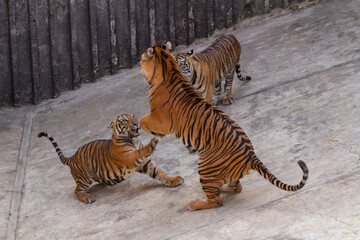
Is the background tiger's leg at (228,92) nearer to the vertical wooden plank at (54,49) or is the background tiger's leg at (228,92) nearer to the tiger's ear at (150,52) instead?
the tiger's ear at (150,52)

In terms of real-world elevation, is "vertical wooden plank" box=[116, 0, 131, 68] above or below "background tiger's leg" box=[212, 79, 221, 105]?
above

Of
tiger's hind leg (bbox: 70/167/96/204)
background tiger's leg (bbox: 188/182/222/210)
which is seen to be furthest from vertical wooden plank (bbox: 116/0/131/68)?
background tiger's leg (bbox: 188/182/222/210)

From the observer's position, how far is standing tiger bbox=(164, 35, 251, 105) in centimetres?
Answer: 604

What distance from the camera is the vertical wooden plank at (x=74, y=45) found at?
25.0ft

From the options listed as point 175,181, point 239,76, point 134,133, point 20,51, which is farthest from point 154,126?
point 20,51

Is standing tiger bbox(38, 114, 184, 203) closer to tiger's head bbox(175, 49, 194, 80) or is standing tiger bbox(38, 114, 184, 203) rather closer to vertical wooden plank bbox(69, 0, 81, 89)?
tiger's head bbox(175, 49, 194, 80)

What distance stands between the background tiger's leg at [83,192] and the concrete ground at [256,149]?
0.23 ft

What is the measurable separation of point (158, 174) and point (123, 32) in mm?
3420

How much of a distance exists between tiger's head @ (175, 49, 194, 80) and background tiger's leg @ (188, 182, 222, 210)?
194cm

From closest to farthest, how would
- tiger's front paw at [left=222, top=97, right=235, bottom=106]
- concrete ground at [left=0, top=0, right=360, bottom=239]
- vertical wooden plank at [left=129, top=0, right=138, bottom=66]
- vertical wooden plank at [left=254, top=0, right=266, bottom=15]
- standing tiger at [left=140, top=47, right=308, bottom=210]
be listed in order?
concrete ground at [left=0, top=0, right=360, bottom=239] → standing tiger at [left=140, top=47, right=308, bottom=210] → tiger's front paw at [left=222, top=97, right=235, bottom=106] → vertical wooden plank at [left=129, top=0, right=138, bottom=66] → vertical wooden plank at [left=254, top=0, right=266, bottom=15]

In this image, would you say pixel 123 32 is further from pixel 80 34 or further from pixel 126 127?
pixel 126 127

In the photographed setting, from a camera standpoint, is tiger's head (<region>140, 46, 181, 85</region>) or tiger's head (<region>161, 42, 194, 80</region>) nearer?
tiger's head (<region>140, 46, 181, 85</region>)

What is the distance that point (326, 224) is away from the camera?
368cm

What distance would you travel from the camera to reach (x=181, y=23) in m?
8.22
